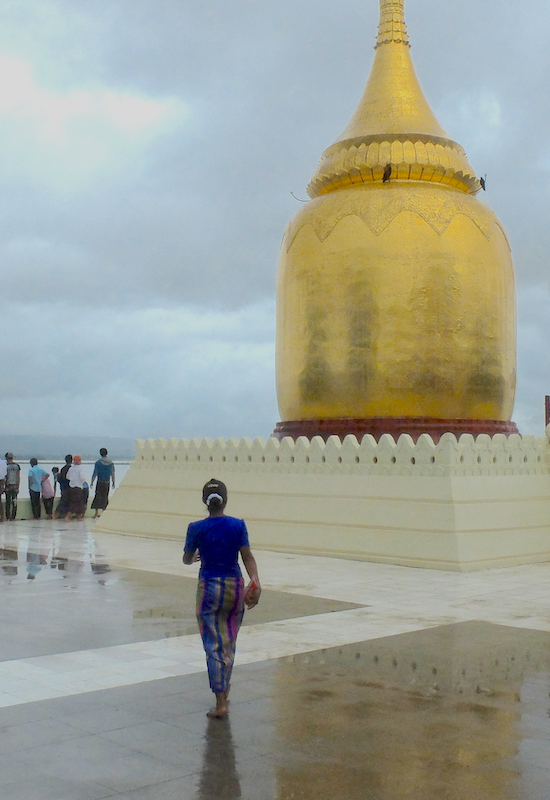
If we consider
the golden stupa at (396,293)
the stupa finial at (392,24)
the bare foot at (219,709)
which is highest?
the stupa finial at (392,24)

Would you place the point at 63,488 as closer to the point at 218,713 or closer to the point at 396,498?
the point at 396,498

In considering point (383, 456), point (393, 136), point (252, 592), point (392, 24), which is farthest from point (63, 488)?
point (252, 592)

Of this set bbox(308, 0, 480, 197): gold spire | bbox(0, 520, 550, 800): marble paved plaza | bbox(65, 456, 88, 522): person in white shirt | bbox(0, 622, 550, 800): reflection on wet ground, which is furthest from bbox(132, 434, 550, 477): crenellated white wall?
bbox(0, 622, 550, 800): reflection on wet ground

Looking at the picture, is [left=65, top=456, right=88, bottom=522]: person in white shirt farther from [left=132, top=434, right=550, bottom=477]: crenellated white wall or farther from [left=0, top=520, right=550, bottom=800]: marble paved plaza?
[left=0, top=520, right=550, bottom=800]: marble paved plaza

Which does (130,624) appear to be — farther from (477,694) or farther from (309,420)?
(309,420)

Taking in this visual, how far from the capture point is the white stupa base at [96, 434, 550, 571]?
40.2ft

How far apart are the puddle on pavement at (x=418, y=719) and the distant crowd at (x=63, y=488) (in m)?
13.3

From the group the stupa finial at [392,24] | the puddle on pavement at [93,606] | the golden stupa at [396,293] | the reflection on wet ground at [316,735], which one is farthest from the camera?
the stupa finial at [392,24]

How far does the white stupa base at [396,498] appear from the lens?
482 inches

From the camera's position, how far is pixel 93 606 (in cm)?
900

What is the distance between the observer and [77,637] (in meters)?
7.54

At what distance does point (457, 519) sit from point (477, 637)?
4.60 m

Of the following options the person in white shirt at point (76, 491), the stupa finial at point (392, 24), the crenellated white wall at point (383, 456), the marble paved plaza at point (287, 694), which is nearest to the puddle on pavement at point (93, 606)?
the marble paved plaza at point (287, 694)

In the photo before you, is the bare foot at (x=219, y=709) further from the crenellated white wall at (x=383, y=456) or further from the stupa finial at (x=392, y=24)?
the stupa finial at (x=392, y=24)
